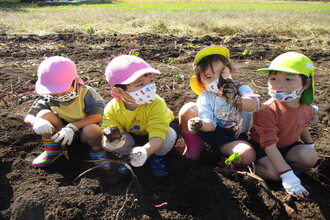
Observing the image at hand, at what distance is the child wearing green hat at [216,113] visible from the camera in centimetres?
218

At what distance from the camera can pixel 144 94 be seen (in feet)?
7.36

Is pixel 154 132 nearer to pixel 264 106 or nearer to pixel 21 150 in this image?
pixel 264 106

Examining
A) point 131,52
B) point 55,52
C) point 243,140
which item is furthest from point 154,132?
point 55,52

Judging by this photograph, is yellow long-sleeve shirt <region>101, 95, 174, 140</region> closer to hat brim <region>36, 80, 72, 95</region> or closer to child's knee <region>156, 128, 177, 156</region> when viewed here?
child's knee <region>156, 128, 177, 156</region>

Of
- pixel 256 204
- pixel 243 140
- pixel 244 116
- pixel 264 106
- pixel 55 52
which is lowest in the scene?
pixel 55 52

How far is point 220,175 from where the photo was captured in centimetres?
224

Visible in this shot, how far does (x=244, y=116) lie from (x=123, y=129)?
1.05 meters

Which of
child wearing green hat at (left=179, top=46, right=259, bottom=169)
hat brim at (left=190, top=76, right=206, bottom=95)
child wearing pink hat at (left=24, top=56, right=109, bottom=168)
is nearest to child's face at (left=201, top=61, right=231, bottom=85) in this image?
child wearing green hat at (left=179, top=46, right=259, bottom=169)

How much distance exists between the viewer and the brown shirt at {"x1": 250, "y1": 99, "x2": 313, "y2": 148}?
84.4 inches

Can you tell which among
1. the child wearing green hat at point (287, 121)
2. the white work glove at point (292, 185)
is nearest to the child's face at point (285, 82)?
the child wearing green hat at point (287, 121)

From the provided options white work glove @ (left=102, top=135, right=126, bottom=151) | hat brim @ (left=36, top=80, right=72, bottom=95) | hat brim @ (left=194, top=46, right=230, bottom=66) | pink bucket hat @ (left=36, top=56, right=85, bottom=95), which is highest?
hat brim @ (left=194, top=46, right=230, bottom=66)

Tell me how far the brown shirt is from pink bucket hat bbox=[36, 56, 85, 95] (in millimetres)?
1555

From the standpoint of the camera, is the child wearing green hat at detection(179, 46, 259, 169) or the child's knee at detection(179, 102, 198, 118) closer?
the child wearing green hat at detection(179, 46, 259, 169)

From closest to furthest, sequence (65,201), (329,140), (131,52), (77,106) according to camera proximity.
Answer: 1. (65,201)
2. (77,106)
3. (329,140)
4. (131,52)
